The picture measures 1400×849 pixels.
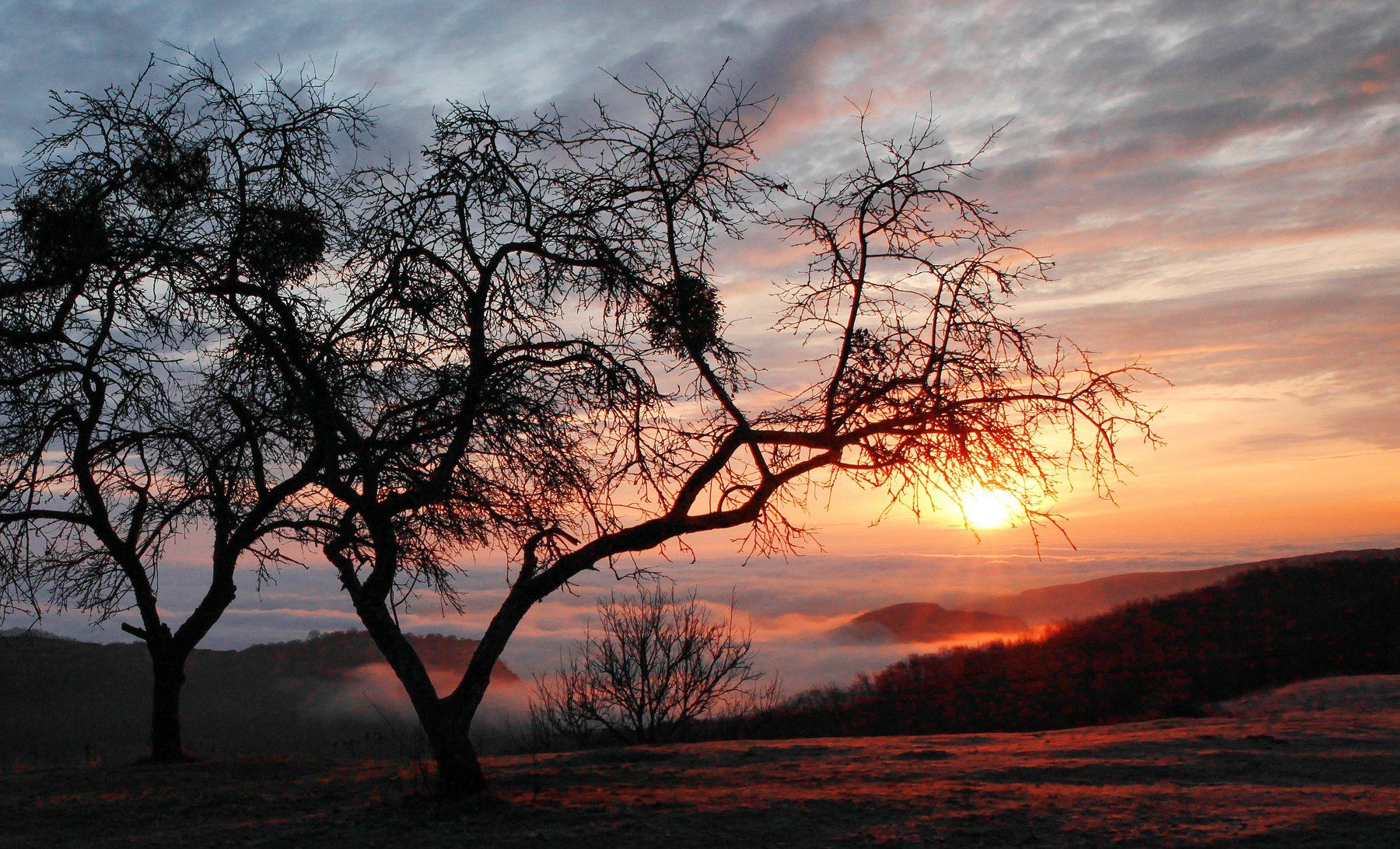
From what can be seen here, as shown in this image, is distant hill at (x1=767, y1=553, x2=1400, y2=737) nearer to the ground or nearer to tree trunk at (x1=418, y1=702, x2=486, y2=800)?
the ground

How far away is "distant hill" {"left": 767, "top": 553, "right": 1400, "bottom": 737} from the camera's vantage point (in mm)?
21750

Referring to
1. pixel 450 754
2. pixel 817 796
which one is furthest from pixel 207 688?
pixel 817 796

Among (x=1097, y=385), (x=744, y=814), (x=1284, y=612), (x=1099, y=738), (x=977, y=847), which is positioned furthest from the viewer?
(x=1284, y=612)

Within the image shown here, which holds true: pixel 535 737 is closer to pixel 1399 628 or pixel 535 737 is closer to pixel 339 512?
pixel 339 512

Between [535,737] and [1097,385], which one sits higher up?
[1097,385]

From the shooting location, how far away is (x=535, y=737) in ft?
64.2

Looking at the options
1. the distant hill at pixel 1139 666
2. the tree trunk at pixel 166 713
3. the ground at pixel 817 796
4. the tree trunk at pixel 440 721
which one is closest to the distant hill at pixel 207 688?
the distant hill at pixel 1139 666

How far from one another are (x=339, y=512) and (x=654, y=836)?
779cm

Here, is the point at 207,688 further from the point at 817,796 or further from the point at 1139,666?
the point at 817,796

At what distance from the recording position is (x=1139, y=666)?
25797 millimetres

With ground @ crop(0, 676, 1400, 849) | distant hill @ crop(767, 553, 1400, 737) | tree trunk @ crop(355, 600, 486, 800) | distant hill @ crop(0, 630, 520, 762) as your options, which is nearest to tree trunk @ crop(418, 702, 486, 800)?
tree trunk @ crop(355, 600, 486, 800)

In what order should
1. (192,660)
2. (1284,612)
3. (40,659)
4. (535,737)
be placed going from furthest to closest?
(192,660) → (40,659) → (1284,612) → (535,737)

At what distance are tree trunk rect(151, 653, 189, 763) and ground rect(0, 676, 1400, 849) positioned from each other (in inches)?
34.9

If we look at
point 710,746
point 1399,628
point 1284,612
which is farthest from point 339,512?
point 1284,612
